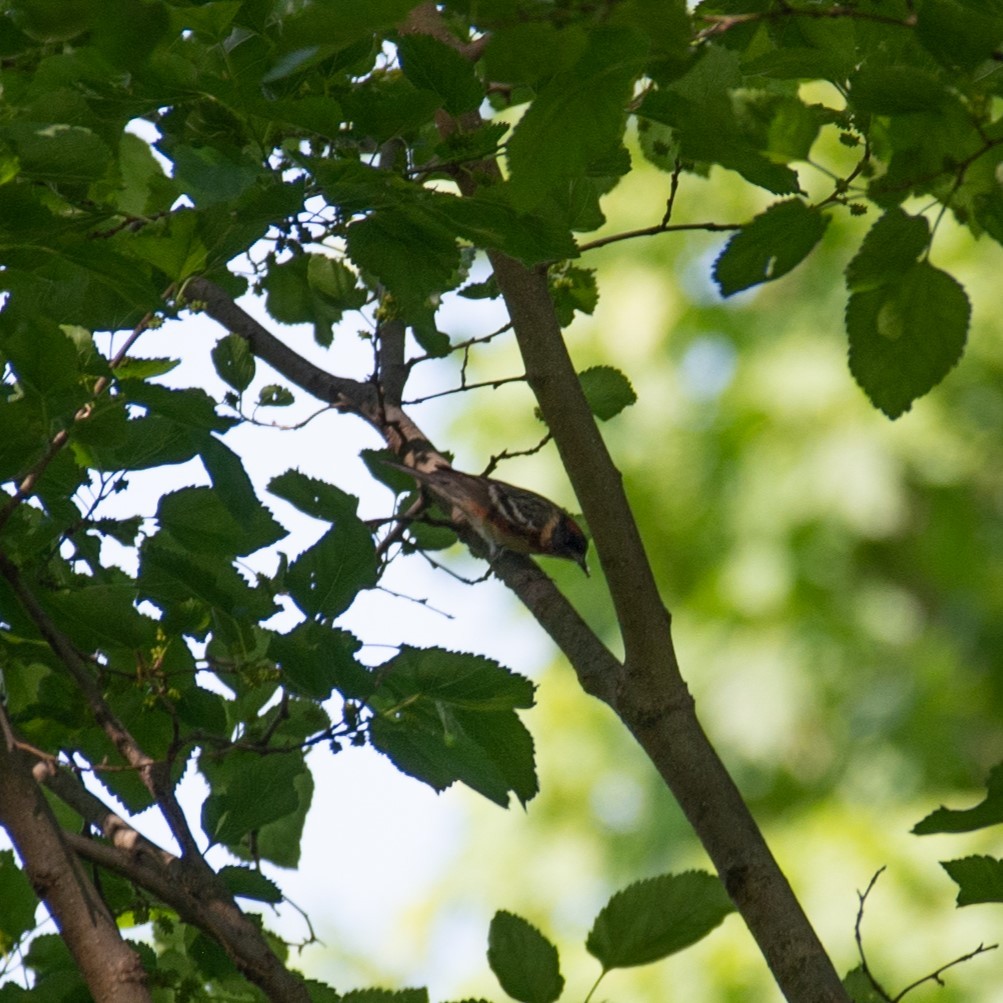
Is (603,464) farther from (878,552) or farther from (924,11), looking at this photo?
(878,552)

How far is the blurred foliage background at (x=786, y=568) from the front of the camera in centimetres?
720

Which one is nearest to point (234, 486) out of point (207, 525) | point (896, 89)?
point (207, 525)

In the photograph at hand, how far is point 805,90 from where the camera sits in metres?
7.41

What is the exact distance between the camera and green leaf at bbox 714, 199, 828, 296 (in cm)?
154

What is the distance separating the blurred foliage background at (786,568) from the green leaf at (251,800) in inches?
187

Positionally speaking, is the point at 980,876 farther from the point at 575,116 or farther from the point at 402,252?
the point at 402,252

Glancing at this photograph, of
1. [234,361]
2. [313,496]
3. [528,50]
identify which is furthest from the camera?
[234,361]

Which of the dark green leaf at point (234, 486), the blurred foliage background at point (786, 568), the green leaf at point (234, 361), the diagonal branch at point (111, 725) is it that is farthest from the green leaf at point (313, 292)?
the blurred foliage background at point (786, 568)

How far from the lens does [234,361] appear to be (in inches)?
104

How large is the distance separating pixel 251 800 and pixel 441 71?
3.92ft

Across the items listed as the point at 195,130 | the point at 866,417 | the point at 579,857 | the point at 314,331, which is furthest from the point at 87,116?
the point at 579,857

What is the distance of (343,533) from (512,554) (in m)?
0.90

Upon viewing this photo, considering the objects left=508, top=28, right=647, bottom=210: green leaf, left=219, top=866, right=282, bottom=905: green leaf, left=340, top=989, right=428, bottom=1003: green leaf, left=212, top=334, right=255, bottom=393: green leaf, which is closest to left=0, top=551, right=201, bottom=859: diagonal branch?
left=219, top=866, right=282, bottom=905: green leaf

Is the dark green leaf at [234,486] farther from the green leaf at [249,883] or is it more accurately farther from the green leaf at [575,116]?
the green leaf at [575,116]
